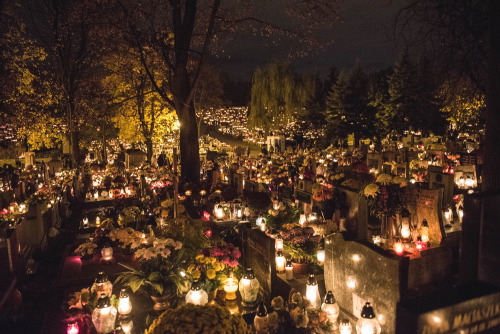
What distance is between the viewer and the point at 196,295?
574 cm

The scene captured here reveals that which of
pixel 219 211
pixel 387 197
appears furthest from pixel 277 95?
pixel 387 197

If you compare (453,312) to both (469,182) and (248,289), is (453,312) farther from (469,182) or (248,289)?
(469,182)

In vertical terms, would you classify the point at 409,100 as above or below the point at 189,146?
above

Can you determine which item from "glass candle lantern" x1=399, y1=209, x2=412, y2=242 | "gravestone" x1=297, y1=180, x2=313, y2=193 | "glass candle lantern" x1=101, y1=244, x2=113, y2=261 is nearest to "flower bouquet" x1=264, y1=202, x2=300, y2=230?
"gravestone" x1=297, y1=180, x2=313, y2=193

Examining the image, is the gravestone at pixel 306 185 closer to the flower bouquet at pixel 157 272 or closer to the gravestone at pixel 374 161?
the flower bouquet at pixel 157 272

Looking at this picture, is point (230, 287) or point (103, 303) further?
point (230, 287)

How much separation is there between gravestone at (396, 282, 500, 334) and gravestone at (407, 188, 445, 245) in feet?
16.5

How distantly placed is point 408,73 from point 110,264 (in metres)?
34.9

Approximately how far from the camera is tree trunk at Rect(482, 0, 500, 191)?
8000mm

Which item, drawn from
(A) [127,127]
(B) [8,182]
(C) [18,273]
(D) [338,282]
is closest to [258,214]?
A: (D) [338,282]

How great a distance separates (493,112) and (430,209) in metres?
2.47

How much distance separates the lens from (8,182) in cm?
1480

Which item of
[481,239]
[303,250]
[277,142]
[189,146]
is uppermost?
[189,146]

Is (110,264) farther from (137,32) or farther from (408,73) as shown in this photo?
(408,73)
